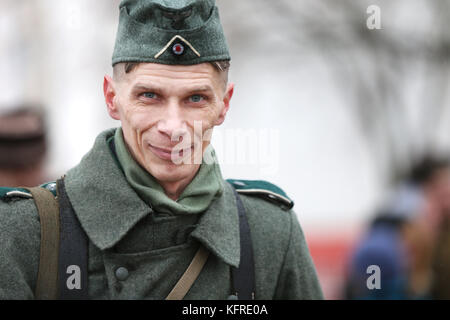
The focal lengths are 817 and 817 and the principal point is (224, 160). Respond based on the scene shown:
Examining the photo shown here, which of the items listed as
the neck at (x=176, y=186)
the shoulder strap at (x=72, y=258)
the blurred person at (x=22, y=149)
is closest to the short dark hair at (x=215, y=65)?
the neck at (x=176, y=186)

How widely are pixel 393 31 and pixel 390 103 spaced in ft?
3.99

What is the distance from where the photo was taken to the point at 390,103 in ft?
45.8

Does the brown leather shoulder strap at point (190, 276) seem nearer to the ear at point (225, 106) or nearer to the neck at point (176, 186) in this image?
the neck at point (176, 186)

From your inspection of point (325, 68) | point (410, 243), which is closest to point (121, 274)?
point (410, 243)

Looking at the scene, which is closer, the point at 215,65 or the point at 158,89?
the point at 158,89

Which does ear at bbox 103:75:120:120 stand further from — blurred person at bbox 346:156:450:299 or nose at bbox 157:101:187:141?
blurred person at bbox 346:156:450:299

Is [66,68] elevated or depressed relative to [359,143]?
elevated

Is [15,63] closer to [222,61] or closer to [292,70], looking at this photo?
[292,70]

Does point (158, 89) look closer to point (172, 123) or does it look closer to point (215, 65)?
point (172, 123)

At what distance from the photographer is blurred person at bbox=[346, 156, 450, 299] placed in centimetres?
567

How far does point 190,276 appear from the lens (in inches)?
132

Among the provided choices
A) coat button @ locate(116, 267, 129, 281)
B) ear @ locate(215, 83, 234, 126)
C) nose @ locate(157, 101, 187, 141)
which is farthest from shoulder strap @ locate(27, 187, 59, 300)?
ear @ locate(215, 83, 234, 126)

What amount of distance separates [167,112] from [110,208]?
1.56 feet

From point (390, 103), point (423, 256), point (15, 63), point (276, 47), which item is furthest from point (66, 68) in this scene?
point (423, 256)
